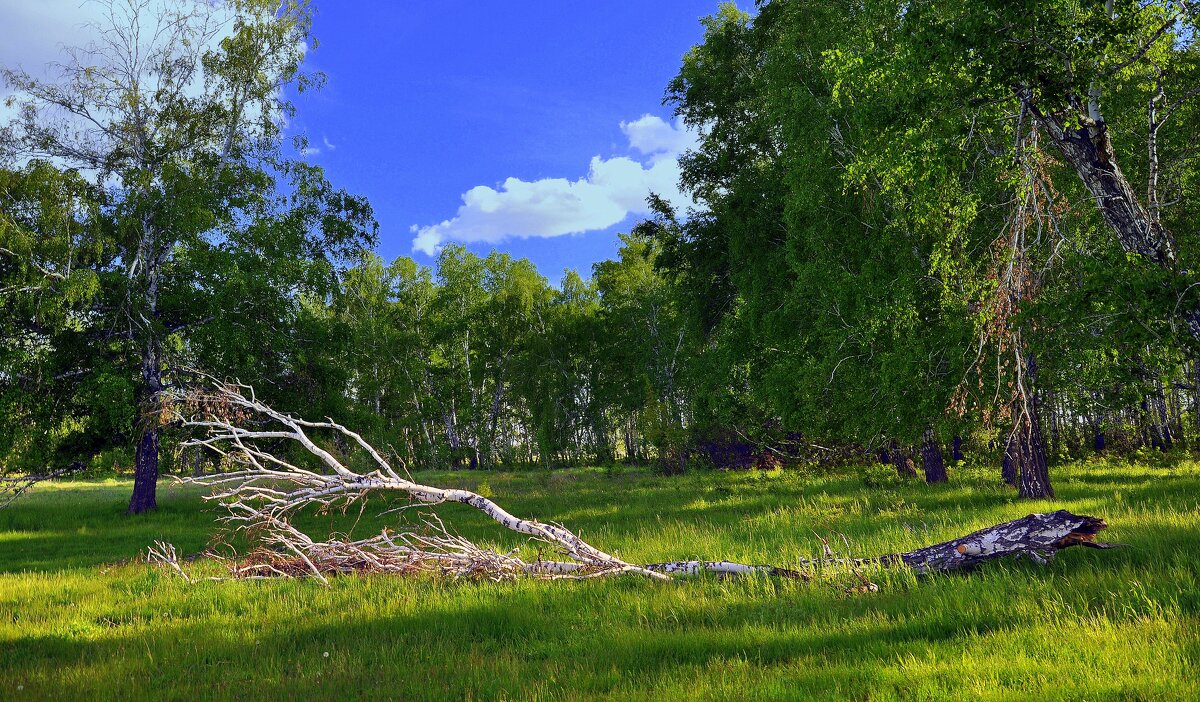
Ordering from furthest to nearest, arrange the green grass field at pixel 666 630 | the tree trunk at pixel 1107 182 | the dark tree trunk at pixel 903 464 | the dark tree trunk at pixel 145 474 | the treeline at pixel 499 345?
the treeline at pixel 499 345 → the dark tree trunk at pixel 903 464 → the dark tree trunk at pixel 145 474 → the tree trunk at pixel 1107 182 → the green grass field at pixel 666 630

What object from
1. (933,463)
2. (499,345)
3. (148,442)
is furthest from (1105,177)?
(499,345)

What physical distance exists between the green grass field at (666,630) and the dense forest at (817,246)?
105 inches

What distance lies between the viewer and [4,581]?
400 inches

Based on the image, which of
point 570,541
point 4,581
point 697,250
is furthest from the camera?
point 697,250

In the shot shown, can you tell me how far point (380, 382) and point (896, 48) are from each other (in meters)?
40.0

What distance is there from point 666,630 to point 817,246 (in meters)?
10.8

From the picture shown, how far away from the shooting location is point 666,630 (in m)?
5.73

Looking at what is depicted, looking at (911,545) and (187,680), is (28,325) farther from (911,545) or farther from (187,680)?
(911,545)

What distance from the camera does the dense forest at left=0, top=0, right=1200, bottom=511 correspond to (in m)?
7.26

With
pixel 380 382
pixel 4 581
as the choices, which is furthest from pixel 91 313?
pixel 380 382

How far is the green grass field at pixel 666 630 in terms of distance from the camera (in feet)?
14.0

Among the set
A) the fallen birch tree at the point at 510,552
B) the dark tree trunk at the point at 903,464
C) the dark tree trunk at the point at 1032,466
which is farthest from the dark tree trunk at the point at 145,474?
the dark tree trunk at the point at 1032,466

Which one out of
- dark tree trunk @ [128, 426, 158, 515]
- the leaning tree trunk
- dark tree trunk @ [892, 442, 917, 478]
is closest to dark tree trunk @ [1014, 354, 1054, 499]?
the leaning tree trunk

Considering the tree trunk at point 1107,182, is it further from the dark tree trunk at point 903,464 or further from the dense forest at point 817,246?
the dark tree trunk at point 903,464
